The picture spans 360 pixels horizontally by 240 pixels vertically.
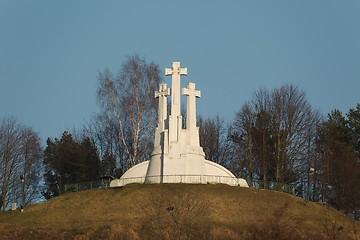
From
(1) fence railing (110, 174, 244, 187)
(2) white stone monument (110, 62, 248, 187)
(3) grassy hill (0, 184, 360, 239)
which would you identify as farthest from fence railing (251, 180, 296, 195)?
(3) grassy hill (0, 184, 360, 239)

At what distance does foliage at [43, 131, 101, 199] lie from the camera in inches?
2665

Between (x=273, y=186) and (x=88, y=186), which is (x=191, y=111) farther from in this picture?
(x=88, y=186)

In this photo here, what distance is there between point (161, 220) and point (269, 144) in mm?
26010

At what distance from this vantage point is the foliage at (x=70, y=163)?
67688mm

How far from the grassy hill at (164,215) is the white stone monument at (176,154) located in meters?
2.64

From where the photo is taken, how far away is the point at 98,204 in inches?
1951

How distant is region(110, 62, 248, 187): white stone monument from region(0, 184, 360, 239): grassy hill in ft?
8.66

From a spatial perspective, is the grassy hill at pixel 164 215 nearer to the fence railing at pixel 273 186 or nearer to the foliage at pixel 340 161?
the fence railing at pixel 273 186

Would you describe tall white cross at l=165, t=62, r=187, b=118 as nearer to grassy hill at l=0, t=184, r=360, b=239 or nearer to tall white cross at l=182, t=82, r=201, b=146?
tall white cross at l=182, t=82, r=201, b=146

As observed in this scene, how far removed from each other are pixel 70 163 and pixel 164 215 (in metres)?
26.2

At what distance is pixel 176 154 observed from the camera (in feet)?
177

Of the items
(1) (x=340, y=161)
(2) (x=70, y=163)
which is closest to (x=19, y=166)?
(2) (x=70, y=163)

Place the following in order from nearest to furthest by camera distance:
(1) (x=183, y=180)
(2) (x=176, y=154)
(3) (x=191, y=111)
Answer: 1. (1) (x=183, y=180)
2. (2) (x=176, y=154)
3. (3) (x=191, y=111)

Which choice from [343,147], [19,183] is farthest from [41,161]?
[343,147]
